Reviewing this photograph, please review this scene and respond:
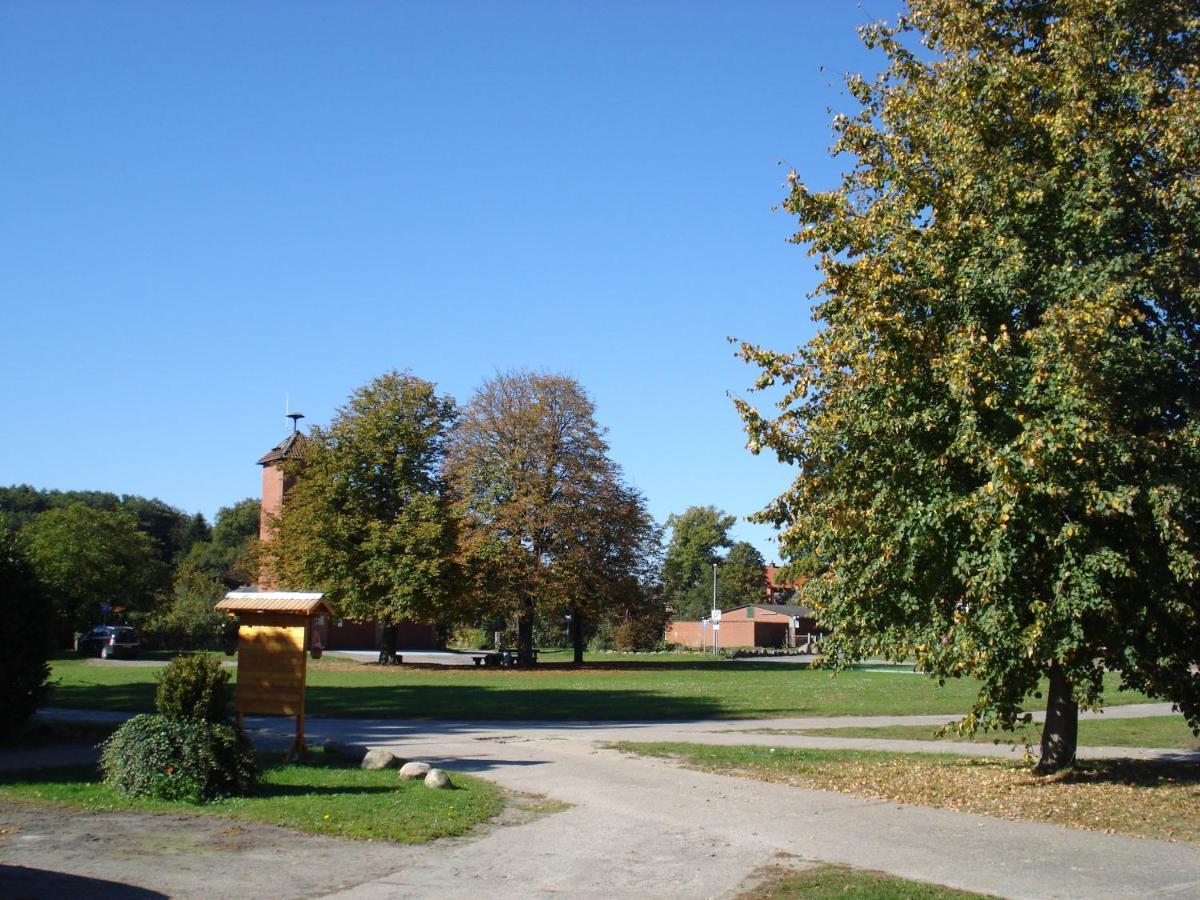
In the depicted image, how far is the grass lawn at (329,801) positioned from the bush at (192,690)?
1.05 metres

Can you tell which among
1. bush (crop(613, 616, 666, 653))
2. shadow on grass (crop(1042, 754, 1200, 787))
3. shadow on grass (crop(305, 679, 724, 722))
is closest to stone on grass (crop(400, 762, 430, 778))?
shadow on grass (crop(1042, 754, 1200, 787))

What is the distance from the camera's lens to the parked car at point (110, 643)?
5538cm

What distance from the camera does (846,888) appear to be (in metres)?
8.47

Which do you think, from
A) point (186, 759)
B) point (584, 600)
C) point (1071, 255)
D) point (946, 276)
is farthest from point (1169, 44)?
point (584, 600)

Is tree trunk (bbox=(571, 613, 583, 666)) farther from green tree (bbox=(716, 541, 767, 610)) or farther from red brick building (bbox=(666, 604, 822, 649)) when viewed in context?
green tree (bbox=(716, 541, 767, 610))

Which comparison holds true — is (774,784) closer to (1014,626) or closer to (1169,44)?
(1014,626)

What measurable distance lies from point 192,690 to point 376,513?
140ft

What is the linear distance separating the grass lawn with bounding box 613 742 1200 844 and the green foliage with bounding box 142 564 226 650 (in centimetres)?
5354

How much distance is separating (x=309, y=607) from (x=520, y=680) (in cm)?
2704

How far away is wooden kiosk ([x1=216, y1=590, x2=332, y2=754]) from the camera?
1522 cm

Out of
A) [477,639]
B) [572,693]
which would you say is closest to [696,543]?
[477,639]

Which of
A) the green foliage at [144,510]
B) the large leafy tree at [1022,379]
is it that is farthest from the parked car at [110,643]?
the green foliage at [144,510]

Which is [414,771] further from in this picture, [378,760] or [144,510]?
[144,510]

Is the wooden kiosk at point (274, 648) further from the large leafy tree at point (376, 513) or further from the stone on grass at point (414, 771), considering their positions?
the large leafy tree at point (376, 513)
